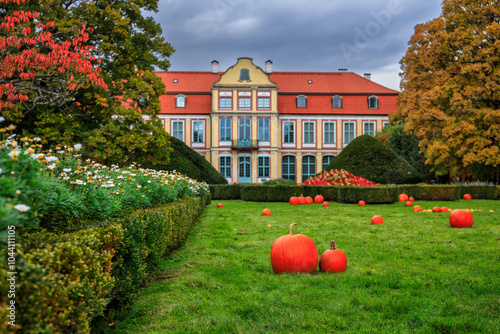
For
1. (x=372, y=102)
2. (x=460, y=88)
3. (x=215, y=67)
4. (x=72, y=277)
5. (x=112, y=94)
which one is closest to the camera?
(x=72, y=277)

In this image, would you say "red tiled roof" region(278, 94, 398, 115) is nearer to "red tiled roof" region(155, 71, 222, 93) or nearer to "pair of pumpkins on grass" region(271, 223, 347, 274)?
"red tiled roof" region(155, 71, 222, 93)

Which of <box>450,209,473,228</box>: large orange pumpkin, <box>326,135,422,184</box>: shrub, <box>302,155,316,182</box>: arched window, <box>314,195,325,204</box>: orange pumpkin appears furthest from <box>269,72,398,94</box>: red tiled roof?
<box>450,209,473,228</box>: large orange pumpkin

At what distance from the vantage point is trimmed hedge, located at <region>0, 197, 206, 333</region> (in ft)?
5.43

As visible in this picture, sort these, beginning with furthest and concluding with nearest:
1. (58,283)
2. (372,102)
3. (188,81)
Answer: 1. (188,81)
2. (372,102)
3. (58,283)

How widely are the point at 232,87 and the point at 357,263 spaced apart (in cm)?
3076

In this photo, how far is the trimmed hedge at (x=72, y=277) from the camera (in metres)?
1.66

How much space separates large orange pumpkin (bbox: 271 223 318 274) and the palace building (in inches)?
1206

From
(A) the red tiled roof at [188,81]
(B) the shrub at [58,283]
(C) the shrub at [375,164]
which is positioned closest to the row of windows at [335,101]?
(A) the red tiled roof at [188,81]

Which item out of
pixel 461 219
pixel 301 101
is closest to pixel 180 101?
pixel 301 101

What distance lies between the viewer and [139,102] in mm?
14062

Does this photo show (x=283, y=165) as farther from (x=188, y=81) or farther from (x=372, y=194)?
(x=372, y=194)

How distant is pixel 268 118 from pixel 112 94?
2280cm

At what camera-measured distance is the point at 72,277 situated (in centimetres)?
202

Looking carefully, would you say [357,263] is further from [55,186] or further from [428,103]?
[428,103]
